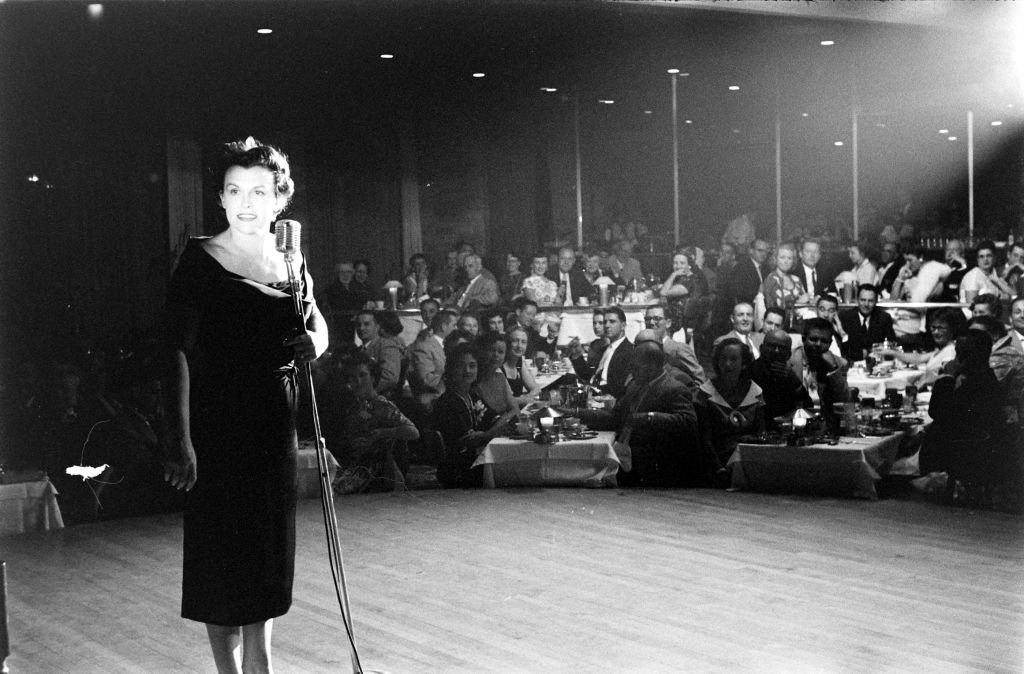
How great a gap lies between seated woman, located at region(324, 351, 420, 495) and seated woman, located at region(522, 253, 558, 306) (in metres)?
1.27

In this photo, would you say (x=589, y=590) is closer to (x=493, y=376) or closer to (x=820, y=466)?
(x=820, y=466)

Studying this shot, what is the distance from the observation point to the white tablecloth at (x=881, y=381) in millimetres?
7496

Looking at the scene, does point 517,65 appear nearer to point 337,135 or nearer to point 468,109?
point 468,109

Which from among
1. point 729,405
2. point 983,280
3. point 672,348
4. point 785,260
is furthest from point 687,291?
point 983,280

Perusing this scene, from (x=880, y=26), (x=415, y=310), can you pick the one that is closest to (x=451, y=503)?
(x=415, y=310)

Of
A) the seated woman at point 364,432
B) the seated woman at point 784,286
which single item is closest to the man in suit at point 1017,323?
the seated woman at point 784,286

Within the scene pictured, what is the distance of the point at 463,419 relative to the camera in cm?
761

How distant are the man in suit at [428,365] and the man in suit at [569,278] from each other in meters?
0.97

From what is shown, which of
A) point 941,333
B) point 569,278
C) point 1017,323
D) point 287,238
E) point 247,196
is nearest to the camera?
point 287,238

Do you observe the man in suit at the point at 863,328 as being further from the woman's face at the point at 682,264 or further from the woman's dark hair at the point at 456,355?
the woman's dark hair at the point at 456,355

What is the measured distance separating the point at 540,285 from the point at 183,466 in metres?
5.36

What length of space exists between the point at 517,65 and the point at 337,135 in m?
1.51

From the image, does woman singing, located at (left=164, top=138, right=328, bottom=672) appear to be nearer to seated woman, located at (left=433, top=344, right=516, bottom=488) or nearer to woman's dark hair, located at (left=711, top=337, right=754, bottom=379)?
seated woman, located at (left=433, top=344, right=516, bottom=488)

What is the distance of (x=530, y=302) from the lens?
792cm
